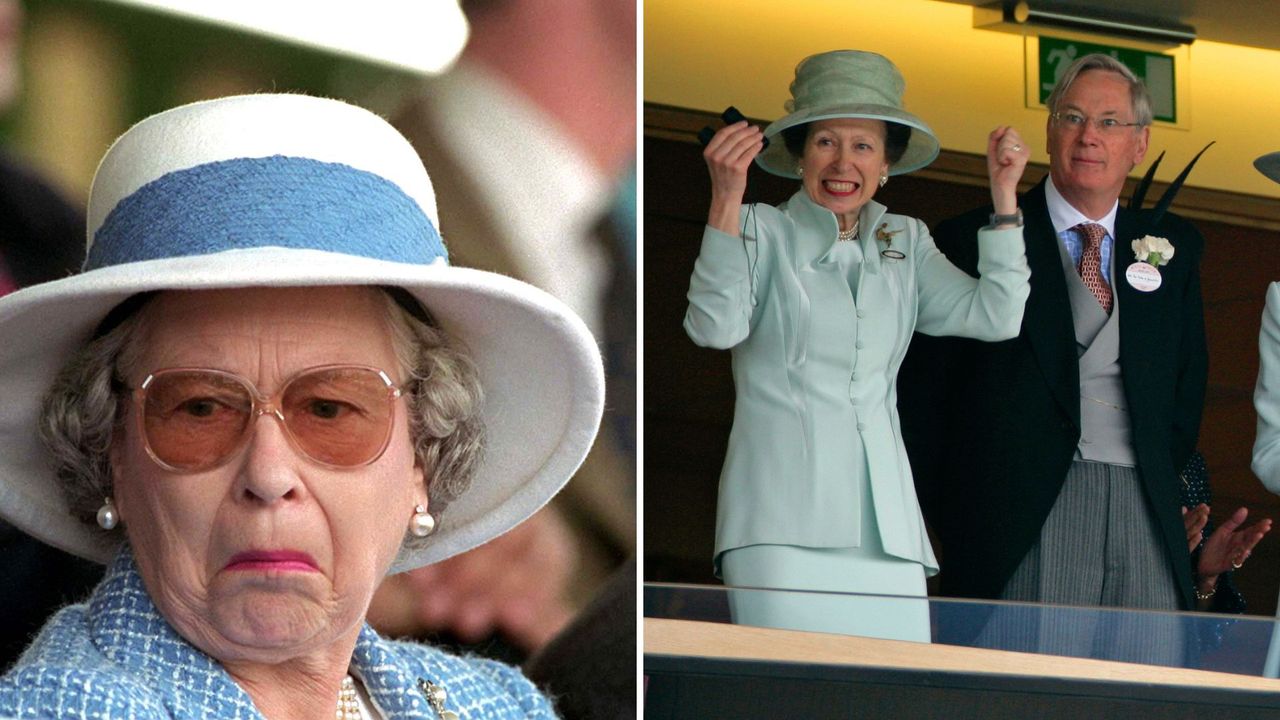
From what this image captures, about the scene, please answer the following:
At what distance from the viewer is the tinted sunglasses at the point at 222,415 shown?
4.62 feet

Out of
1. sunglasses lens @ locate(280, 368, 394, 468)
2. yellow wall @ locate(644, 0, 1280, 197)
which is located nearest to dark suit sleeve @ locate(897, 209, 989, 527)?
yellow wall @ locate(644, 0, 1280, 197)

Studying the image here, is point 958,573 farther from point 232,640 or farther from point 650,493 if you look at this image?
point 232,640

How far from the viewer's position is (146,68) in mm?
1650

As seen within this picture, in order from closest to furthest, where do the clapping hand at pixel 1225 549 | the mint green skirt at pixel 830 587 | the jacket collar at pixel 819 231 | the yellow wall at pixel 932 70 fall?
the mint green skirt at pixel 830 587 → the jacket collar at pixel 819 231 → the clapping hand at pixel 1225 549 → the yellow wall at pixel 932 70

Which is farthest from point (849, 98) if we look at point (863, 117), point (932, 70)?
point (932, 70)

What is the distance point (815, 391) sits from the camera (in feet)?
10.5

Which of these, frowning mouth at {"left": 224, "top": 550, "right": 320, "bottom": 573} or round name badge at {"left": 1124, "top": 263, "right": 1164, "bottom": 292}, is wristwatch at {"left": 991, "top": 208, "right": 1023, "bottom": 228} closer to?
round name badge at {"left": 1124, "top": 263, "right": 1164, "bottom": 292}

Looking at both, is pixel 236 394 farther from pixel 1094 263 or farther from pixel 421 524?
pixel 1094 263

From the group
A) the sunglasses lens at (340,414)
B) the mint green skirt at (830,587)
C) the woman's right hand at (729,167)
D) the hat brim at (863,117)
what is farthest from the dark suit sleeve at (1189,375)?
the sunglasses lens at (340,414)

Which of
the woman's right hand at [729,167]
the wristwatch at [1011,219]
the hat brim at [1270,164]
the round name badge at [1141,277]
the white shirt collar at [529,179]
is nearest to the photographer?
the white shirt collar at [529,179]

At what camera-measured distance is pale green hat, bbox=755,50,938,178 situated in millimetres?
3408

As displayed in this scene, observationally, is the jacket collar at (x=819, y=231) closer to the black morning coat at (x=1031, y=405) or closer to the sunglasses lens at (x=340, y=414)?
the black morning coat at (x=1031, y=405)

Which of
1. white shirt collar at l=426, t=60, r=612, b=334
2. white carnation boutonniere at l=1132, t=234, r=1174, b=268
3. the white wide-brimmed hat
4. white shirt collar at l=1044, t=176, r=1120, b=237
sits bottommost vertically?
the white wide-brimmed hat

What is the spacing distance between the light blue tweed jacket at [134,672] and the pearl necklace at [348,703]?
0.05 ft
